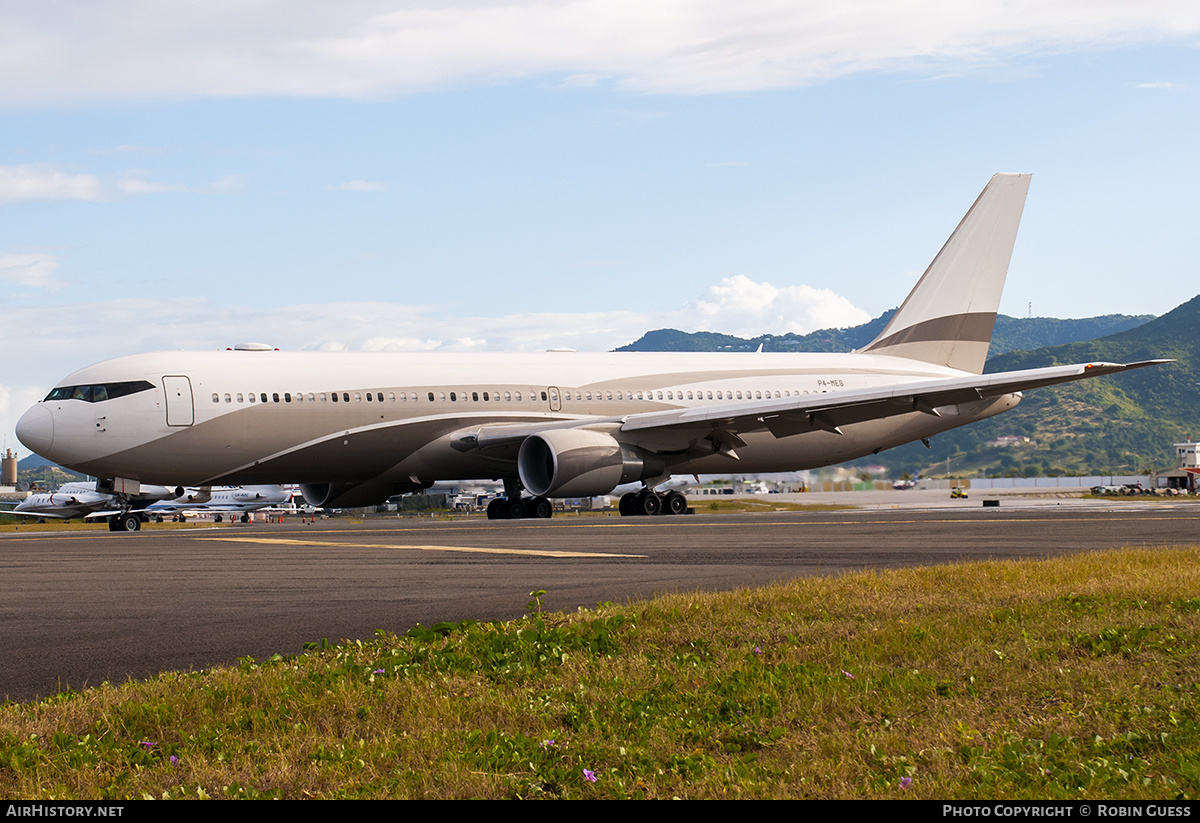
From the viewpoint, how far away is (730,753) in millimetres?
5027

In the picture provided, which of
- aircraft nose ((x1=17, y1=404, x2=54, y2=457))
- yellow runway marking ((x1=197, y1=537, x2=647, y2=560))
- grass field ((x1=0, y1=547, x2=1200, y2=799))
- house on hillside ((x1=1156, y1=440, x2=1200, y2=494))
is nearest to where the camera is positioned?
grass field ((x1=0, y1=547, x2=1200, y2=799))

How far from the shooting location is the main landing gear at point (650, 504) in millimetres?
32406

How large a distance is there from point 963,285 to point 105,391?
25.8 meters

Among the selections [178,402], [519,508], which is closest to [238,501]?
[519,508]

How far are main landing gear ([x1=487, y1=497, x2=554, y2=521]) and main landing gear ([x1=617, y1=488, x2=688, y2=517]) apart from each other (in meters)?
2.36

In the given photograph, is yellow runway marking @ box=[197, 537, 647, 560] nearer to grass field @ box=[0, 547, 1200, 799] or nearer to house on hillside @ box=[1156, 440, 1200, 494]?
grass field @ box=[0, 547, 1200, 799]

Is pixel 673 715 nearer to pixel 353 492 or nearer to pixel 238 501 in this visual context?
pixel 353 492

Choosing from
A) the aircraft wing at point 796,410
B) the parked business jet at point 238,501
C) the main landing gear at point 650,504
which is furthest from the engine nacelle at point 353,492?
the parked business jet at point 238,501

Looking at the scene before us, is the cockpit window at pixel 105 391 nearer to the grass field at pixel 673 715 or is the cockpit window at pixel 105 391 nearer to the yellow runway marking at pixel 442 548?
the yellow runway marking at pixel 442 548

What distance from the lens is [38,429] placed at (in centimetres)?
2780

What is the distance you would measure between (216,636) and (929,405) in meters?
25.4

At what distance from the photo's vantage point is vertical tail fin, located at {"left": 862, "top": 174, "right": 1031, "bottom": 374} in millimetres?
37656

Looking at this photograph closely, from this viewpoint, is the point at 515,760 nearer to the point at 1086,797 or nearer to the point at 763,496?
the point at 1086,797

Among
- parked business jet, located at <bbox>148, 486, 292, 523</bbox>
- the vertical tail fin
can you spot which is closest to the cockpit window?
the vertical tail fin
